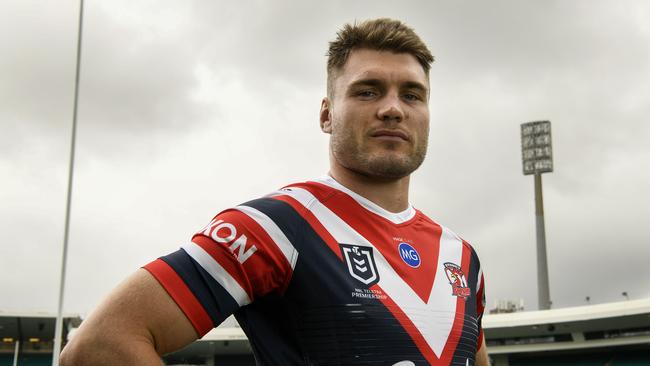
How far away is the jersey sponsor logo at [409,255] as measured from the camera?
2.05 metres

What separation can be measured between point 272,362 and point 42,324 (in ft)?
98.7

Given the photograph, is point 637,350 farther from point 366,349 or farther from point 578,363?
point 366,349

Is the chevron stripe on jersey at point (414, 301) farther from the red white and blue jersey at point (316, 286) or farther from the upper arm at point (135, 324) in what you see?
the upper arm at point (135, 324)

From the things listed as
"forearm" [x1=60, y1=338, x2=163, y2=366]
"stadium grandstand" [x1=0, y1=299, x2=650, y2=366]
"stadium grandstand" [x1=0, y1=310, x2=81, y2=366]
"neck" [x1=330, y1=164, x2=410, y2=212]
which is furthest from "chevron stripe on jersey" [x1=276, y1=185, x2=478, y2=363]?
"stadium grandstand" [x1=0, y1=310, x2=81, y2=366]

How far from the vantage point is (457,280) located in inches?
86.5

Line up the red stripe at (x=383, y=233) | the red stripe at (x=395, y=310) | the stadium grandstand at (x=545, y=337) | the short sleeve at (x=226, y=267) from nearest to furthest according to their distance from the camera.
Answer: the short sleeve at (x=226, y=267)
the red stripe at (x=395, y=310)
the red stripe at (x=383, y=233)
the stadium grandstand at (x=545, y=337)

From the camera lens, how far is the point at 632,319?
25141mm

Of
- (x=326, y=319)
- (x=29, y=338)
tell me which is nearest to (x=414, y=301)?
(x=326, y=319)

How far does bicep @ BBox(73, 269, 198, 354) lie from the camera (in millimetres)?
1511

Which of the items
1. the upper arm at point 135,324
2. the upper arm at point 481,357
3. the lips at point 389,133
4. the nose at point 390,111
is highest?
the nose at point 390,111

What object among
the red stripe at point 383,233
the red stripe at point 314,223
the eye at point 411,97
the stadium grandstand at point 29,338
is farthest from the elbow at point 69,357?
the stadium grandstand at point 29,338

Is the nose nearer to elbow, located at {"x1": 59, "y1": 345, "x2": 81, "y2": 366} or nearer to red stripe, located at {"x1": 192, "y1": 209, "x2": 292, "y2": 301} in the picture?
red stripe, located at {"x1": 192, "y1": 209, "x2": 292, "y2": 301}

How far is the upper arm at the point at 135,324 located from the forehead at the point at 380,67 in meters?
0.94

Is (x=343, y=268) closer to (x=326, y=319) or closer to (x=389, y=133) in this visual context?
(x=326, y=319)
